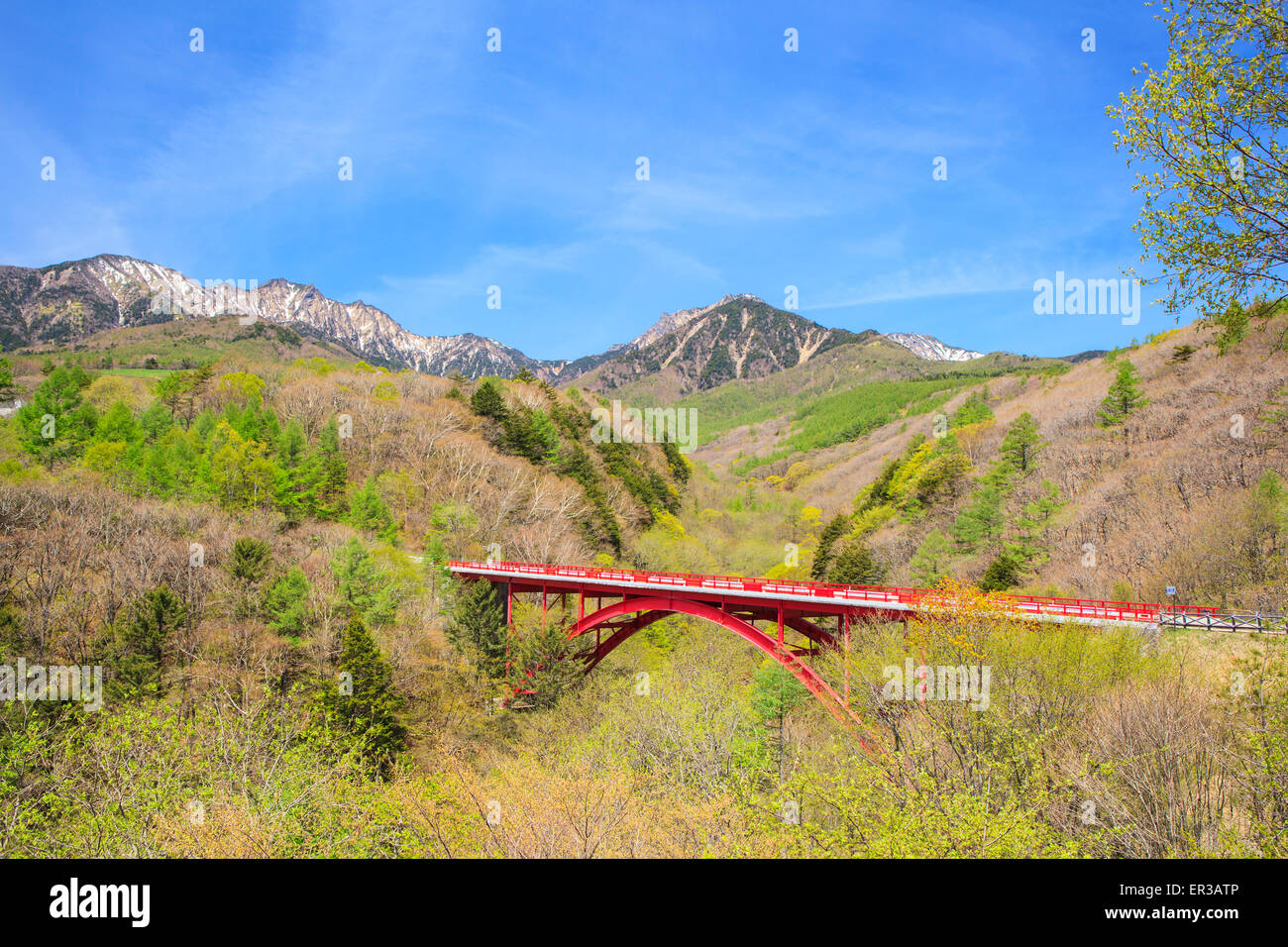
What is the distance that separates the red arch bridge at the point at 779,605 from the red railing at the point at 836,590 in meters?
0.04

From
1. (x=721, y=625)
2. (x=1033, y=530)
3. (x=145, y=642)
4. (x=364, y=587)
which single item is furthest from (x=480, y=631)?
(x=1033, y=530)

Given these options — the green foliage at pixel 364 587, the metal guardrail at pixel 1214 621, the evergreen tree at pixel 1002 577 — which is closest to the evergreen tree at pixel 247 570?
the green foliage at pixel 364 587

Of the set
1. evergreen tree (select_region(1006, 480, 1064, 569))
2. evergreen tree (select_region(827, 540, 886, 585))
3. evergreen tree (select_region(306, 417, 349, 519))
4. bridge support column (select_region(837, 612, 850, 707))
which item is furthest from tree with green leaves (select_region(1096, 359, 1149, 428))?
evergreen tree (select_region(306, 417, 349, 519))

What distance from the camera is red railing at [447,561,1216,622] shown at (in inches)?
834

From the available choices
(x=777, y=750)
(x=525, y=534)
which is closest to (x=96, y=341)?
(x=525, y=534)

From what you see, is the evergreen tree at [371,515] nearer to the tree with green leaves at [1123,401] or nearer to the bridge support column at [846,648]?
the bridge support column at [846,648]

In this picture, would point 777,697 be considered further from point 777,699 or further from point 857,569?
point 857,569

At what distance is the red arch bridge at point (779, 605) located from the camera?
843 inches

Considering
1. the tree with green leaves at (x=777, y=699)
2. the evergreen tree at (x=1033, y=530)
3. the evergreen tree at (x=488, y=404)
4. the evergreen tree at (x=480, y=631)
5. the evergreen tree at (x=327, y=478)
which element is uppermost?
the evergreen tree at (x=488, y=404)

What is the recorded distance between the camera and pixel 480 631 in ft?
119

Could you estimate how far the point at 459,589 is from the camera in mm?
38906

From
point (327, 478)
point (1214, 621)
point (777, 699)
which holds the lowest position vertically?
point (777, 699)

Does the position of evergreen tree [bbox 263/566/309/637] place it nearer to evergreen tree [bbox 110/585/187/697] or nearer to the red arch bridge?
evergreen tree [bbox 110/585/187/697]

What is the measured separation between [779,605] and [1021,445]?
4357 cm
